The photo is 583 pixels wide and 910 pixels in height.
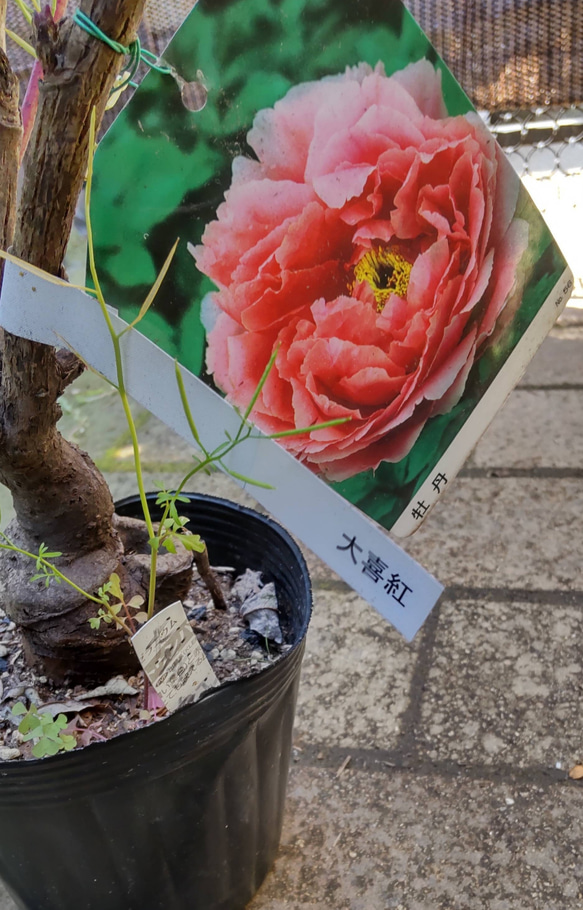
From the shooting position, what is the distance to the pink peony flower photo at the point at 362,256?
0.56m

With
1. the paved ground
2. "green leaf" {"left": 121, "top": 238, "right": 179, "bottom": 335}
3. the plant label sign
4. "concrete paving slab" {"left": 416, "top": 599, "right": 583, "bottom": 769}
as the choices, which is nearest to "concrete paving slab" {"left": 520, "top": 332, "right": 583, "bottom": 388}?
the paved ground

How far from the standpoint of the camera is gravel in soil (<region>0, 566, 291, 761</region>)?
0.74m

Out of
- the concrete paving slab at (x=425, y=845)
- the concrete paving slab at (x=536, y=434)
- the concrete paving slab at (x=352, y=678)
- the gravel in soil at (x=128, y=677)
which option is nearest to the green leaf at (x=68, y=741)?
the gravel in soil at (x=128, y=677)

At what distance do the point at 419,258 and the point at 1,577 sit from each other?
0.52m

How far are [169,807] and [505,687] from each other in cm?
59

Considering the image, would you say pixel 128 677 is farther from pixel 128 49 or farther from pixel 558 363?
pixel 558 363

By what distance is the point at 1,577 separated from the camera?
2.53 ft

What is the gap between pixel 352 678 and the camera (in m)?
1.16

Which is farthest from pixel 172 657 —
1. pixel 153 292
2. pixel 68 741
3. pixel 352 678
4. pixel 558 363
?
pixel 558 363

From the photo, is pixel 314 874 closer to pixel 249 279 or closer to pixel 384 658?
pixel 384 658

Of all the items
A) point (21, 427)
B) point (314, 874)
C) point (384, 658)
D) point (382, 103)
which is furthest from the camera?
point (384, 658)

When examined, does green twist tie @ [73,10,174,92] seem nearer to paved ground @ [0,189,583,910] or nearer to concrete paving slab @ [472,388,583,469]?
paved ground @ [0,189,583,910]

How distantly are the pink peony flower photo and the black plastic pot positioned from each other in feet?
0.88

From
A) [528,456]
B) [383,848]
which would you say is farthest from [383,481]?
[528,456]
